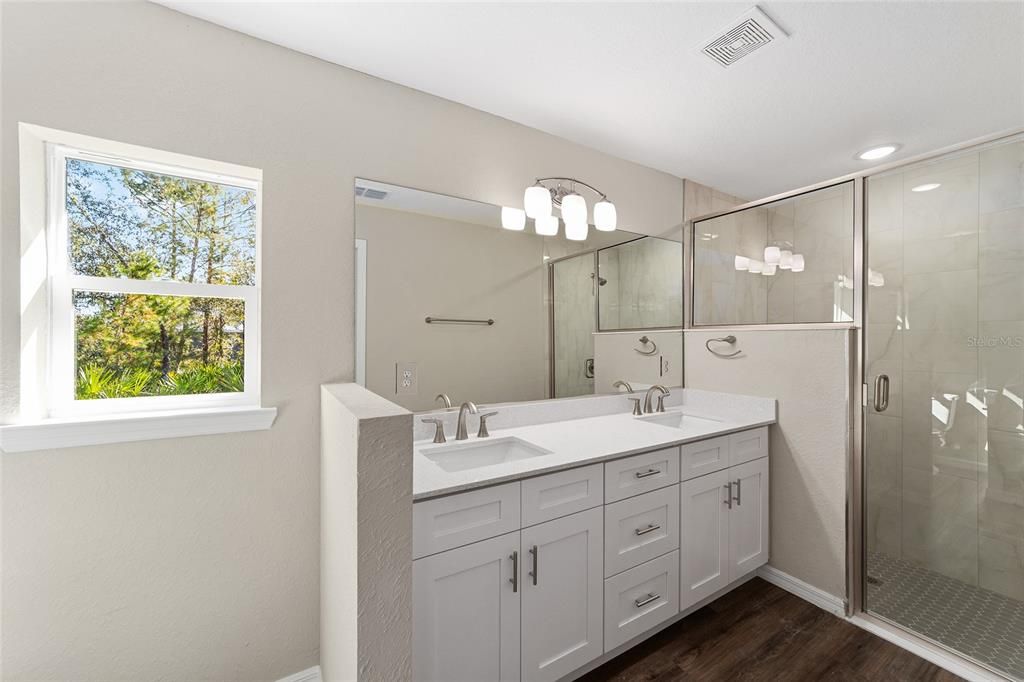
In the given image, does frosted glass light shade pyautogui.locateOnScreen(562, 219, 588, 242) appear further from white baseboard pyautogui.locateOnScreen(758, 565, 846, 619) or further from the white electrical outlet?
white baseboard pyautogui.locateOnScreen(758, 565, 846, 619)

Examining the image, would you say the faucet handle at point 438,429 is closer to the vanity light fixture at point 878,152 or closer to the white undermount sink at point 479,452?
the white undermount sink at point 479,452

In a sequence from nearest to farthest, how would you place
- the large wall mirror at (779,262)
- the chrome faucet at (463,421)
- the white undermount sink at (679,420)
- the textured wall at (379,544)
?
the textured wall at (379,544)
the chrome faucet at (463,421)
the large wall mirror at (779,262)
the white undermount sink at (679,420)

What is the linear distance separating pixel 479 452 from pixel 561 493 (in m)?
0.45

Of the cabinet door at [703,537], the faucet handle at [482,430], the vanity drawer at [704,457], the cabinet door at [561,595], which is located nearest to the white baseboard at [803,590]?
the cabinet door at [703,537]

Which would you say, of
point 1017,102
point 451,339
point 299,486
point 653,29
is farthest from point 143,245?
point 1017,102

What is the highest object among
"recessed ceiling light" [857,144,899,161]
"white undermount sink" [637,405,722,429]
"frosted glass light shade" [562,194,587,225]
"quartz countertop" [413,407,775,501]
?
"recessed ceiling light" [857,144,899,161]

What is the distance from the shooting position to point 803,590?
83.0 inches

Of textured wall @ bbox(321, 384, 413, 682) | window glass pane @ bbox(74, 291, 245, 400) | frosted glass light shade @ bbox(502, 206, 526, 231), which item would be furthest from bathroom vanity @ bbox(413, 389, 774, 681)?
frosted glass light shade @ bbox(502, 206, 526, 231)

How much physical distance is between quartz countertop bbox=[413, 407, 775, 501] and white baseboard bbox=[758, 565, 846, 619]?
81 cm

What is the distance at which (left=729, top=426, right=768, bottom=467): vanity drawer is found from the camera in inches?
81.4

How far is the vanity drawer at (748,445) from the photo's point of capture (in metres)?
2.07

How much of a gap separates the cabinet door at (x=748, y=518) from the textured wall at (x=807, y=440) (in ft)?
0.32

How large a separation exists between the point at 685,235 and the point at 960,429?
1.64 meters

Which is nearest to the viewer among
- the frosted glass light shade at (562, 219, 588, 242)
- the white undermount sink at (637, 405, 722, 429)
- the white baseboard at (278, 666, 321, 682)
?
the white baseboard at (278, 666, 321, 682)
